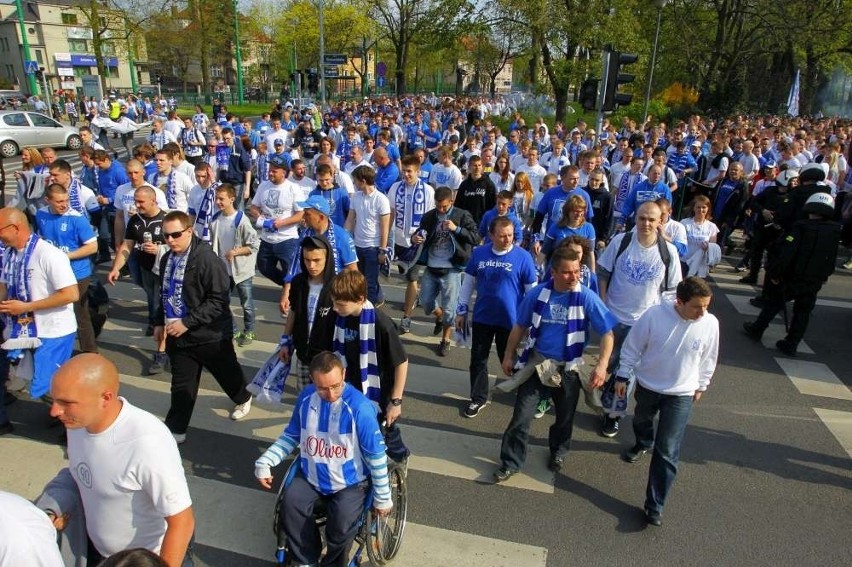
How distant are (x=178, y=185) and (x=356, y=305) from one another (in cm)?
557

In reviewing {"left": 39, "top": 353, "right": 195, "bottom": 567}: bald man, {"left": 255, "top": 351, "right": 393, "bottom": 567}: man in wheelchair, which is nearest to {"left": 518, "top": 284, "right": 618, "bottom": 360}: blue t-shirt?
{"left": 255, "top": 351, "right": 393, "bottom": 567}: man in wheelchair

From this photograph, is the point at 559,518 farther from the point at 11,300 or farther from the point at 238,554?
the point at 11,300

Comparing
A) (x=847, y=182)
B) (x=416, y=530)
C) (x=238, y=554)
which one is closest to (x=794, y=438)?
(x=416, y=530)

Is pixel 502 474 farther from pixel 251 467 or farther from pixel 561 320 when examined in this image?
pixel 251 467

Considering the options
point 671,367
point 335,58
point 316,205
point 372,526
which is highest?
point 335,58

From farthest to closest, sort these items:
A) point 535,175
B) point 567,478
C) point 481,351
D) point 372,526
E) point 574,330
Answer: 1. point 535,175
2. point 481,351
3. point 567,478
4. point 574,330
5. point 372,526

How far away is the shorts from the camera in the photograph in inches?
180

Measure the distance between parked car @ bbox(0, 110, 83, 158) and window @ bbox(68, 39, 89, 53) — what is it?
57.7m

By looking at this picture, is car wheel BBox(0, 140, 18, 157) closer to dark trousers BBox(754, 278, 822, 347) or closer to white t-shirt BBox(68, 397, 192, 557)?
white t-shirt BBox(68, 397, 192, 557)

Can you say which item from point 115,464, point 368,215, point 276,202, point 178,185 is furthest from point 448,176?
point 115,464

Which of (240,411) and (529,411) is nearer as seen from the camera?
(529,411)

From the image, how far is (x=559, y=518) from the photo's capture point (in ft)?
13.5

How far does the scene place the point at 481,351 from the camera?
5434mm

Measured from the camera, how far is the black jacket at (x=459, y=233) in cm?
655
